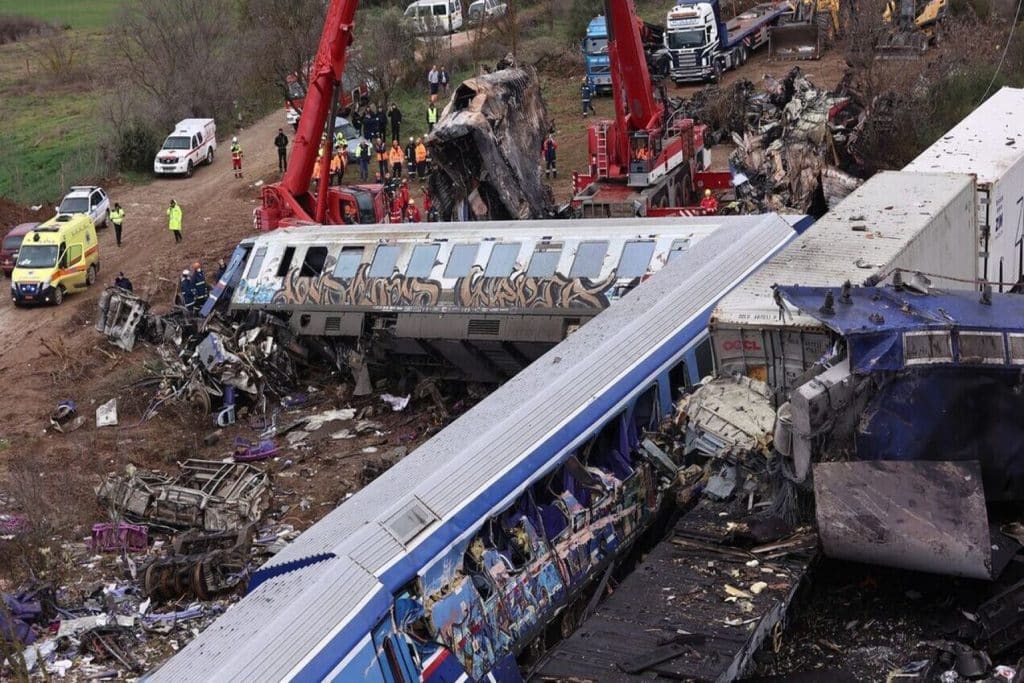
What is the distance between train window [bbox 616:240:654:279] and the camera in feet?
66.5

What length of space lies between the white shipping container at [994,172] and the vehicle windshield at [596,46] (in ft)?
67.1

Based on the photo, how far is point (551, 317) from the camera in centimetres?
2044

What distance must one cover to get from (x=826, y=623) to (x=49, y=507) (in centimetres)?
1124

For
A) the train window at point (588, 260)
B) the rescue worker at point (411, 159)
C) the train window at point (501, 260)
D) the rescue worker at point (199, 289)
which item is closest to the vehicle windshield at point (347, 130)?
the rescue worker at point (411, 159)

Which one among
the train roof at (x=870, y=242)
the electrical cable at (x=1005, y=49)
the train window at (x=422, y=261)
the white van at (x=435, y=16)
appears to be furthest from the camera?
the white van at (x=435, y=16)

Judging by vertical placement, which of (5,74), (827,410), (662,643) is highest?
(827,410)

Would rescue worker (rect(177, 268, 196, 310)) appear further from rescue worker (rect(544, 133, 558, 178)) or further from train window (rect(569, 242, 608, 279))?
rescue worker (rect(544, 133, 558, 178))

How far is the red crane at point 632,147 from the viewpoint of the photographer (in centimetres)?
2684

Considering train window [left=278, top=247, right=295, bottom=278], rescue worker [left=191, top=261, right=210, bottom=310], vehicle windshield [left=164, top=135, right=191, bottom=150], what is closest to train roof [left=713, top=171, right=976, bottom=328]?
train window [left=278, top=247, right=295, bottom=278]

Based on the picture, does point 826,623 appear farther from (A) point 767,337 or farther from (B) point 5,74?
(B) point 5,74

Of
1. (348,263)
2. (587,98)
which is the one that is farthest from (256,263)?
(587,98)

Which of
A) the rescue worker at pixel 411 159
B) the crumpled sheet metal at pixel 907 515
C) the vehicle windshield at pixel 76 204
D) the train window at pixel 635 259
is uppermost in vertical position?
the crumpled sheet metal at pixel 907 515

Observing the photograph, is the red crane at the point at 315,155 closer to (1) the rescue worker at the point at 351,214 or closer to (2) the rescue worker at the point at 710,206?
(1) the rescue worker at the point at 351,214

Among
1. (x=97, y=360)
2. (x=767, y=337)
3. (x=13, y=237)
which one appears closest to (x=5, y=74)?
(x=13, y=237)
